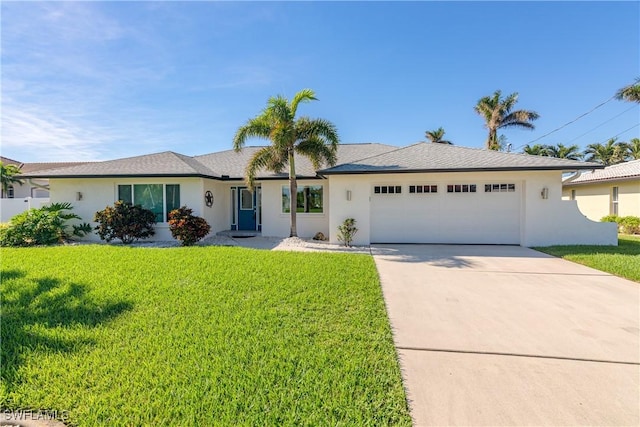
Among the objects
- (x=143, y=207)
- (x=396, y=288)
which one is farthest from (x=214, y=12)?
(x=396, y=288)

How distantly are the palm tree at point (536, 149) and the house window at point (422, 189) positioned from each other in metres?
33.1

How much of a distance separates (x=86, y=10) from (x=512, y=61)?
1860 centimetres

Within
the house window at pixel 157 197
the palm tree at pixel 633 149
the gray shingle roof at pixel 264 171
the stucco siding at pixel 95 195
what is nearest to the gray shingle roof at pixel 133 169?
the stucco siding at pixel 95 195

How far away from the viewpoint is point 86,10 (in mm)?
8250

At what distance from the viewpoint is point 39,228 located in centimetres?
1098

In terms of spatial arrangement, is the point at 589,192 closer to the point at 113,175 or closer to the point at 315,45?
the point at 315,45

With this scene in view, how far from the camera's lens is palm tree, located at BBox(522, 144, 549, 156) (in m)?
37.2

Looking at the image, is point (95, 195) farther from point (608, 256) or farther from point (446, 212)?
point (608, 256)

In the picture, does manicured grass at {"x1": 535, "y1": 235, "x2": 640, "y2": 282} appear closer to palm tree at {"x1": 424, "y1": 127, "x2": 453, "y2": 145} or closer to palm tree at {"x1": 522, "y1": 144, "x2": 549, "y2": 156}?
palm tree at {"x1": 424, "y1": 127, "x2": 453, "y2": 145}

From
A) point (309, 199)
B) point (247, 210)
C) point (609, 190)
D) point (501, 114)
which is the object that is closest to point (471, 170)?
point (309, 199)

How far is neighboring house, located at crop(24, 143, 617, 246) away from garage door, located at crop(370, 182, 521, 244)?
38mm

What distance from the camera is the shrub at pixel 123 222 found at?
11.6 meters

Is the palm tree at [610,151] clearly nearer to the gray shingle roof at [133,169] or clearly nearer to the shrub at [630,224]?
the shrub at [630,224]

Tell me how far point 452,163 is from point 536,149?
37.6 m
